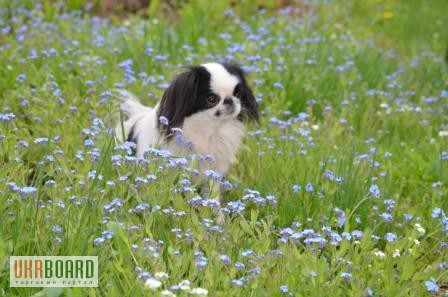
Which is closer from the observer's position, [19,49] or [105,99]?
[105,99]

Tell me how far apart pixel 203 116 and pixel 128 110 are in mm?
801

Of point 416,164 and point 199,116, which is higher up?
point 199,116

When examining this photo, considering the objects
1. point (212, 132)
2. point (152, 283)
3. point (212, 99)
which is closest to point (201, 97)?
point (212, 99)

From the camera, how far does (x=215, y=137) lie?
13.1 ft

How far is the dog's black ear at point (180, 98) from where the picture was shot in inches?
148

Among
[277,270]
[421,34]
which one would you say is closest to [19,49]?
[277,270]

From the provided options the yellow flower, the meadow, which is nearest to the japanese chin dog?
the meadow

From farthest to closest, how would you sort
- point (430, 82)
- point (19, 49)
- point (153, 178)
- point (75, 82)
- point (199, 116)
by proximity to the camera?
point (430, 82), point (19, 49), point (75, 82), point (199, 116), point (153, 178)

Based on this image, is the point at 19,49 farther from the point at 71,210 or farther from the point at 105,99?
the point at 71,210

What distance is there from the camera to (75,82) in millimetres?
5129

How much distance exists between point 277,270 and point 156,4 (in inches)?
193

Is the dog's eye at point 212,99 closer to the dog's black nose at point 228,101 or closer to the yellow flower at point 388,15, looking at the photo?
the dog's black nose at point 228,101

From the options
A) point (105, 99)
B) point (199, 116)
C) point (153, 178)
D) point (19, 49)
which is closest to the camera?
point (153, 178)

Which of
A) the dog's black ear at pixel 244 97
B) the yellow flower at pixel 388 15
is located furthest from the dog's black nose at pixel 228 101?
the yellow flower at pixel 388 15
